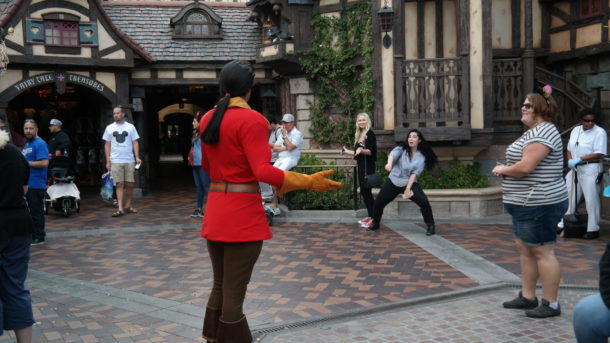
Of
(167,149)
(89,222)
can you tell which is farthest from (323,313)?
(167,149)

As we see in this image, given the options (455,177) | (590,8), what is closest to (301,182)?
(455,177)

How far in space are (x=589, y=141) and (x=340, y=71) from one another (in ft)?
21.5

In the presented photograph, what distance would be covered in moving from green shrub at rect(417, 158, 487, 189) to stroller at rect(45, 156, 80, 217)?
6467mm

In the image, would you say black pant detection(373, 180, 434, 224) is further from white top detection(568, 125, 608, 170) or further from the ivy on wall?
the ivy on wall

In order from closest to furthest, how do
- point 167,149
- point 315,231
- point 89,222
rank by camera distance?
point 315,231 < point 89,222 < point 167,149

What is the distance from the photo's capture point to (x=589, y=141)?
815cm

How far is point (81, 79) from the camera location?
14234 mm

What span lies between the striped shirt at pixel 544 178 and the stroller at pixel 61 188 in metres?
8.69

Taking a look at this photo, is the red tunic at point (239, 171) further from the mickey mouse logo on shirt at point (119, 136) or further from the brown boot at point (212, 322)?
the mickey mouse logo on shirt at point (119, 136)

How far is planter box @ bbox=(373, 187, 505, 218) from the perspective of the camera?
1046 cm

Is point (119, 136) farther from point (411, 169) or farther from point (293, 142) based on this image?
point (411, 169)

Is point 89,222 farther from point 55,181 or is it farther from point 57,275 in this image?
point 57,275

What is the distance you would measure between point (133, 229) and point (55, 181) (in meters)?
2.65

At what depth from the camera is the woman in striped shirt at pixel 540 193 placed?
4.76 meters
